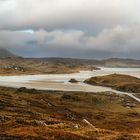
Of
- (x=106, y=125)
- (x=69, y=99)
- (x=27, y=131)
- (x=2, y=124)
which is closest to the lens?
(x=27, y=131)

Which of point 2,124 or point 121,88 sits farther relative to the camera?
point 121,88

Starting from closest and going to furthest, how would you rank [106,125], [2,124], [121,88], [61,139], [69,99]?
1. [61,139]
2. [2,124]
3. [106,125]
4. [69,99]
5. [121,88]

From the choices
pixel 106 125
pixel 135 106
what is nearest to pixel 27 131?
pixel 106 125

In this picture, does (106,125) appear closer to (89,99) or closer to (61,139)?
(61,139)

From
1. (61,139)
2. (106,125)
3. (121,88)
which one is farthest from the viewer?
(121,88)

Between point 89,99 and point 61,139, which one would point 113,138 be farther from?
point 89,99

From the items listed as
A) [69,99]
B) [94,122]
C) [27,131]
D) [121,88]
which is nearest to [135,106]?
[69,99]
